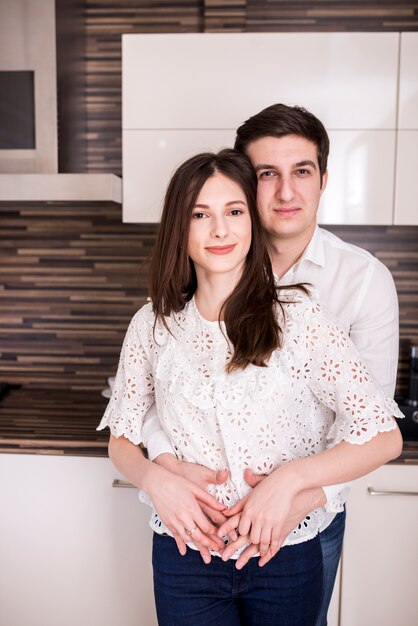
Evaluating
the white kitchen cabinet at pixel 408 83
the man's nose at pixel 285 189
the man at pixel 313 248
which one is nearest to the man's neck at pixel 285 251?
the man at pixel 313 248

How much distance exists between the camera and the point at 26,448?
1.67 m

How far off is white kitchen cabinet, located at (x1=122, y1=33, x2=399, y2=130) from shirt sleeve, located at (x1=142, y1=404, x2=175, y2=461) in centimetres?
95

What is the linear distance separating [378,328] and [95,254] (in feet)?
4.00

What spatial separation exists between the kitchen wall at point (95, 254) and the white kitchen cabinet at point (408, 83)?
36 cm

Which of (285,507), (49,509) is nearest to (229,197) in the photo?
(285,507)

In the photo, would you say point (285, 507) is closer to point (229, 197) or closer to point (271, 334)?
point (271, 334)

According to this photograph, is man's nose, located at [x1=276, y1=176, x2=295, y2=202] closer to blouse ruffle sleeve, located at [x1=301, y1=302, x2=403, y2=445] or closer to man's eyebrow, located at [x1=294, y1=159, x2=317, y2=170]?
man's eyebrow, located at [x1=294, y1=159, x2=317, y2=170]

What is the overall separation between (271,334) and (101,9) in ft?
5.33

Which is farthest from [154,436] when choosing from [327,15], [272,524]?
[327,15]

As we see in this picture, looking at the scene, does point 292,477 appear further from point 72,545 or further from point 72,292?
point 72,292

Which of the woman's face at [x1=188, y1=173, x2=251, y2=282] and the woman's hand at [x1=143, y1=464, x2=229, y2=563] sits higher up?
the woman's face at [x1=188, y1=173, x2=251, y2=282]

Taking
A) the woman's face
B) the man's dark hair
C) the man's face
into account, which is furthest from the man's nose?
the woman's face

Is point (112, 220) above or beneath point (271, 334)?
above

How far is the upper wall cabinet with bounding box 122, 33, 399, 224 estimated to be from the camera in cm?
166
